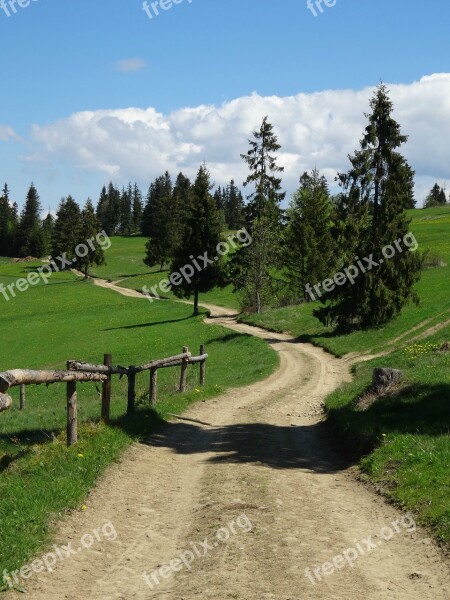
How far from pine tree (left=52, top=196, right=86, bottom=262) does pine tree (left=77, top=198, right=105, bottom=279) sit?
6.41 ft

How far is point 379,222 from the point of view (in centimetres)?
3850

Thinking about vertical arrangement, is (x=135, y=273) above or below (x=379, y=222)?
below

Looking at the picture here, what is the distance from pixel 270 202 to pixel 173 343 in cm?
2028

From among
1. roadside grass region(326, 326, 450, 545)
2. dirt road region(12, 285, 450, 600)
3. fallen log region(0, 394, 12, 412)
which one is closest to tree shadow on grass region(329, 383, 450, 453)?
roadside grass region(326, 326, 450, 545)

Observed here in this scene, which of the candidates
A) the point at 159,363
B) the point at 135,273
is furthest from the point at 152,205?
the point at 159,363

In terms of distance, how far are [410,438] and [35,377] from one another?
742 cm

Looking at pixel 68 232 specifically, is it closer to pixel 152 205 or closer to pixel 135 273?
pixel 135 273

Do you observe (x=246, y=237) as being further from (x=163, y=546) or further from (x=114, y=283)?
(x=163, y=546)

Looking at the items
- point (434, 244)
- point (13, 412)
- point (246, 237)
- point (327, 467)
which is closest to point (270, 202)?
point (246, 237)

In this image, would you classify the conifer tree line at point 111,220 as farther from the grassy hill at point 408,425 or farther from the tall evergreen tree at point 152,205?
the grassy hill at point 408,425

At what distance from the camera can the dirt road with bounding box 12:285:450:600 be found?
6.74 meters

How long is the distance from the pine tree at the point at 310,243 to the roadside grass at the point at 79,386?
10.0 metres

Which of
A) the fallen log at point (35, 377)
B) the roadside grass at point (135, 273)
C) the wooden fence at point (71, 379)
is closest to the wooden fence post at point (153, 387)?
the wooden fence at point (71, 379)

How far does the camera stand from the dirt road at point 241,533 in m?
6.74
